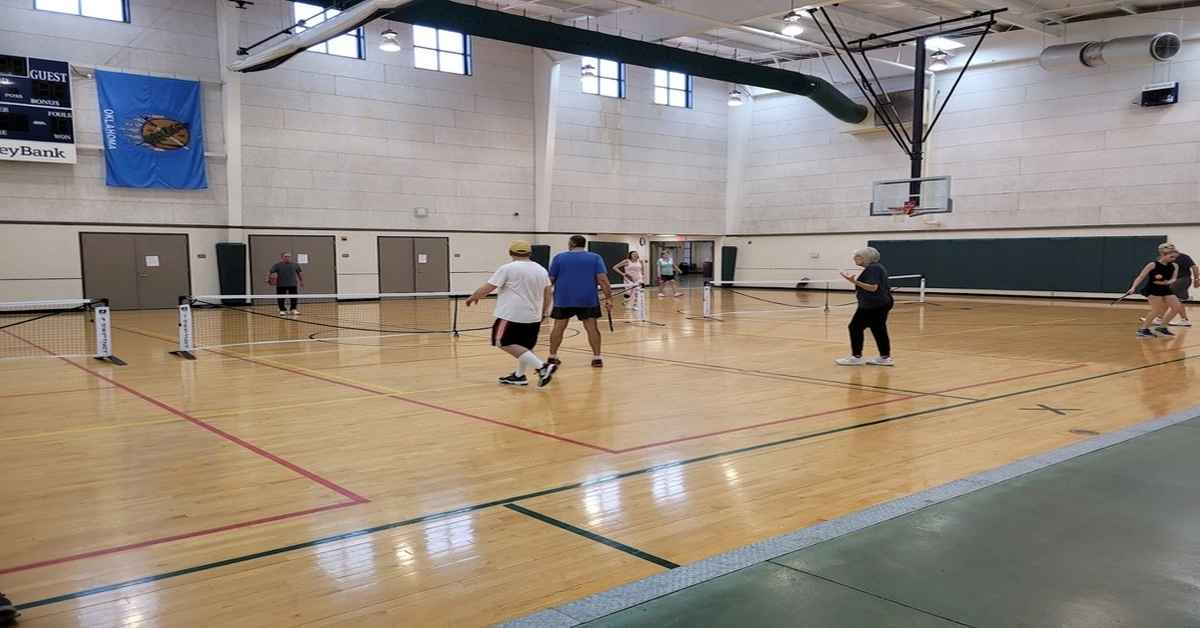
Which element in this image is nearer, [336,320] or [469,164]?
[336,320]

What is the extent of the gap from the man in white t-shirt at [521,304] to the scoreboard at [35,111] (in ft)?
56.7

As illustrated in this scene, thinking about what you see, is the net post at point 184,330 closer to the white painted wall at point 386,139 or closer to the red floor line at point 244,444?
the red floor line at point 244,444

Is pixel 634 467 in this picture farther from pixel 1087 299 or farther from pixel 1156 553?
pixel 1087 299

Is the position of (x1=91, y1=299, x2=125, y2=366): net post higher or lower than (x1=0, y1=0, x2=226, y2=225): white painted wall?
lower

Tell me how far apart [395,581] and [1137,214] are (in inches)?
1023

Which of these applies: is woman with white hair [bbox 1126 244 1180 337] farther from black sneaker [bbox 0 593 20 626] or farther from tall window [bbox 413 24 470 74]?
tall window [bbox 413 24 470 74]

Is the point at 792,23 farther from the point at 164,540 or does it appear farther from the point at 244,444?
the point at 164,540

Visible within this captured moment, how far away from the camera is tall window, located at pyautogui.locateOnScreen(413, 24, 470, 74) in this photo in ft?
83.5

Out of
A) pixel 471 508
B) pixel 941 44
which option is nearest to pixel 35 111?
pixel 471 508

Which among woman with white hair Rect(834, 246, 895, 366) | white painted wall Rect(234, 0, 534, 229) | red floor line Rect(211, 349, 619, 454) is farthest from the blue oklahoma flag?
woman with white hair Rect(834, 246, 895, 366)

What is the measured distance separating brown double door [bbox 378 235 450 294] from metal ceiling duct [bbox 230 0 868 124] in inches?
299

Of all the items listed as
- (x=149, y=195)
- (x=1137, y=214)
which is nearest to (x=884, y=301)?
(x=1137, y=214)

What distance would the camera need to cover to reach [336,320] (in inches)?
733

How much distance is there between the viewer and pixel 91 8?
2053cm
